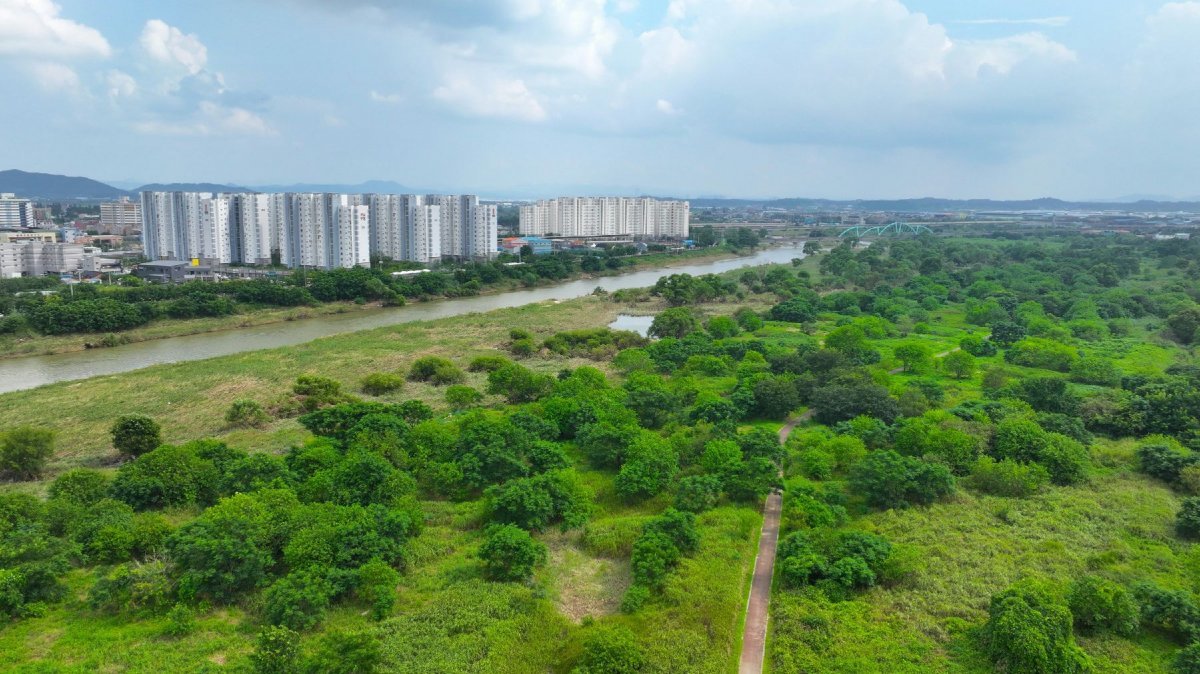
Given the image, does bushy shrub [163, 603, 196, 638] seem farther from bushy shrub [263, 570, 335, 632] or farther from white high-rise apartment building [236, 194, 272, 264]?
white high-rise apartment building [236, 194, 272, 264]

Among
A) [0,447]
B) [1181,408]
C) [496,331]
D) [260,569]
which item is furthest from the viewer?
[496,331]

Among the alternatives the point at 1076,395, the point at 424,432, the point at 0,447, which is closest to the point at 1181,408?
the point at 1076,395

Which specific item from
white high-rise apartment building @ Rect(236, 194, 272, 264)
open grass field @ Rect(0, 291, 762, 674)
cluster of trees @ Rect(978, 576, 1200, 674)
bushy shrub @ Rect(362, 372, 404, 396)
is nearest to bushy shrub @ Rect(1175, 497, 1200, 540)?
cluster of trees @ Rect(978, 576, 1200, 674)

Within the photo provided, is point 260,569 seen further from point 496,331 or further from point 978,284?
point 978,284

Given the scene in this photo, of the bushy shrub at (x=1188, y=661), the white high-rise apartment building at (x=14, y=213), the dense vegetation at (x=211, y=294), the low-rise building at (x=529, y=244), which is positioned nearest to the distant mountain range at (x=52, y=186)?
the white high-rise apartment building at (x=14, y=213)

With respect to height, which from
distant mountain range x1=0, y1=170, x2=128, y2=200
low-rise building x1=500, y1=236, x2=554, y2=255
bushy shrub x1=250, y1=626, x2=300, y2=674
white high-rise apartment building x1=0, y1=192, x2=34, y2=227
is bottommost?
bushy shrub x1=250, y1=626, x2=300, y2=674

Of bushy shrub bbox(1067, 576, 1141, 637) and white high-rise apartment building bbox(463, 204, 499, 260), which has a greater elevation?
white high-rise apartment building bbox(463, 204, 499, 260)

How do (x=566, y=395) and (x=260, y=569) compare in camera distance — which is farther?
(x=566, y=395)

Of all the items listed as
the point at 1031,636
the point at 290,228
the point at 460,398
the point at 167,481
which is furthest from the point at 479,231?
the point at 1031,636
